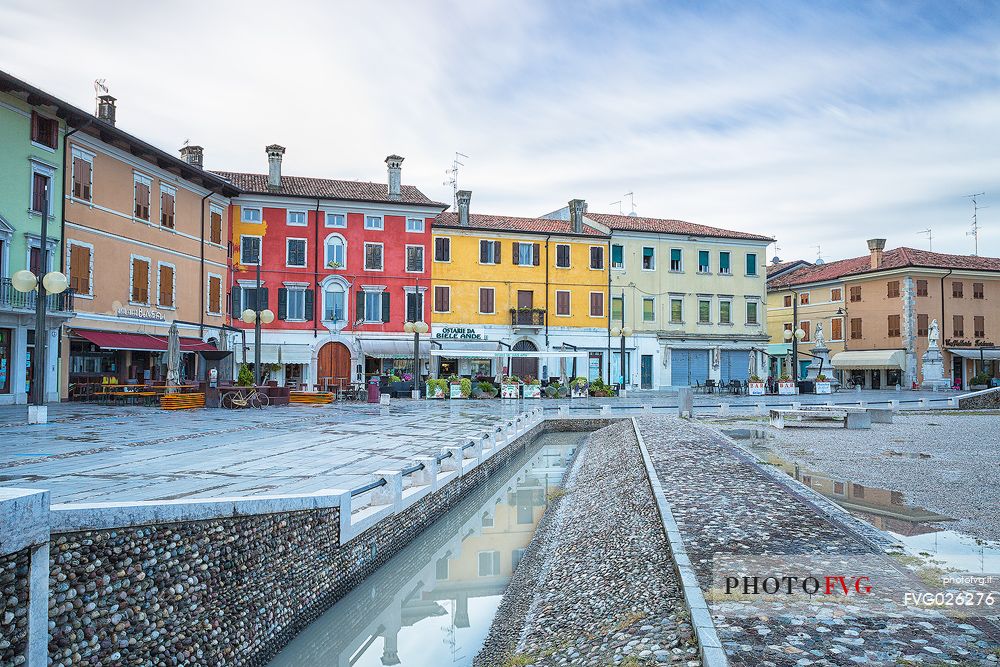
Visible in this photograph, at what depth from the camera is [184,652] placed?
6.14 metres

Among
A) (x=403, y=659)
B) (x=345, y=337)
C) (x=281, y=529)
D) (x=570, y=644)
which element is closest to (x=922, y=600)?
(x=570, y=644)

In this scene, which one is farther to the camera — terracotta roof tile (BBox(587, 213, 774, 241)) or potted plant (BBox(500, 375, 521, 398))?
terracotta roof tile (BBox(587, 213, 774, 241))

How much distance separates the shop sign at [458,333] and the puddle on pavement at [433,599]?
85.9 feet

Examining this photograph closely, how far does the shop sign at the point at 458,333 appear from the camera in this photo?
42625mm

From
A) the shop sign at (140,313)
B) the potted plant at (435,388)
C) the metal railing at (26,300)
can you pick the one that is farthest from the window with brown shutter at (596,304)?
the metal railing at (26,300)

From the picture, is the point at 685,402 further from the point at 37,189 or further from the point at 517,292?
the point at 37,189

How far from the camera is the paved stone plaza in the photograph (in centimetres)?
970

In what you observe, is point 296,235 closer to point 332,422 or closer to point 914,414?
point 332,422

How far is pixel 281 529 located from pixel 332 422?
14201 mm

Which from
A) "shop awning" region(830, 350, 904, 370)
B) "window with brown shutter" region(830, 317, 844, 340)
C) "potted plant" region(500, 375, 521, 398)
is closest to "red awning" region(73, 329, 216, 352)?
"potted plant" region(500, 375, 521, 398)

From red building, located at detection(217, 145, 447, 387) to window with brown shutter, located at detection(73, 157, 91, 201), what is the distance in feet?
38.6

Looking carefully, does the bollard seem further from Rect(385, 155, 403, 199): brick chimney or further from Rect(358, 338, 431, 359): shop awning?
Rect(385, 155, 403, 199): brick chimney

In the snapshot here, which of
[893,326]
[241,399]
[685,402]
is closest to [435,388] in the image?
[241,399]

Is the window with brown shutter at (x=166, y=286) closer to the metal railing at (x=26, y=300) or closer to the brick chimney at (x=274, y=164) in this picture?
the metal railing at (x=26, y=300)
